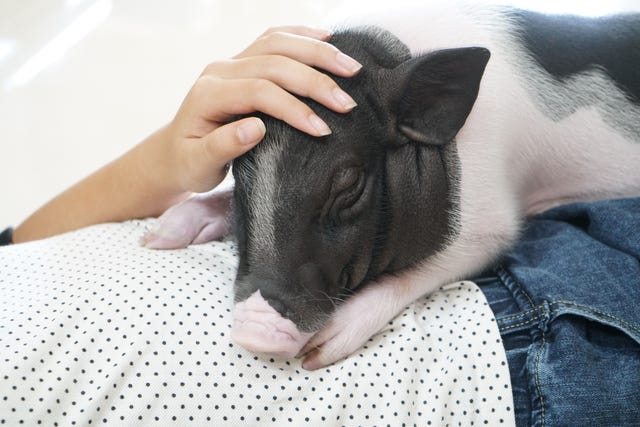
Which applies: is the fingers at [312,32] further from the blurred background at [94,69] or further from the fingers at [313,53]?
the blurred background at [94,69]

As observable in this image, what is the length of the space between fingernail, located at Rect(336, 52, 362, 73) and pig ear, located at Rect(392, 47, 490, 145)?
0.06 m

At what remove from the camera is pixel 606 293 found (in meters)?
1.03

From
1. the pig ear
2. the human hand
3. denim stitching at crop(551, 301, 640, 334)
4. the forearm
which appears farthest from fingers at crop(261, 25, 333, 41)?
denim stitching at crop(551, 301, 640, 334)

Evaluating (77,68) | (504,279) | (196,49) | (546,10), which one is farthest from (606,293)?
(77,68)

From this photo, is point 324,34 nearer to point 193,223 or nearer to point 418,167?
point 418,167

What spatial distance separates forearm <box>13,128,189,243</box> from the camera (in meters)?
1.33

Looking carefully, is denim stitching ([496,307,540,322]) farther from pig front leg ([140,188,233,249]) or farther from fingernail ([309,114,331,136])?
pig front leg ([140,188,233,249])

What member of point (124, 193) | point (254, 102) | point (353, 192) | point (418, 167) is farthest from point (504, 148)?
point (124, 193)

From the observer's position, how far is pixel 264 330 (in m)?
0.98

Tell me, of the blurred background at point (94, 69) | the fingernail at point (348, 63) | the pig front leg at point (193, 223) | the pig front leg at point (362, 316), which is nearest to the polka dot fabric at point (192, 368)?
the pig front leg at point (362, 316)

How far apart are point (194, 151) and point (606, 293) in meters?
0.63

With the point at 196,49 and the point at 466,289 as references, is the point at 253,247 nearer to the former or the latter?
the point at 466,289

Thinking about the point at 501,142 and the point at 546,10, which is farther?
the point at 546,10

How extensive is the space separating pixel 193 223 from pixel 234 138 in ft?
0.83
